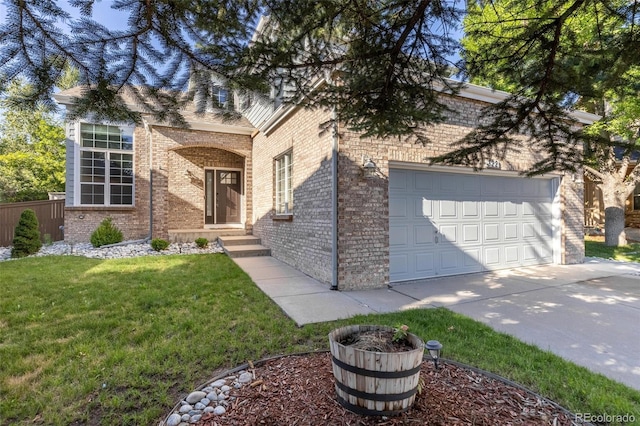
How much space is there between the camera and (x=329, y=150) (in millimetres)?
5395

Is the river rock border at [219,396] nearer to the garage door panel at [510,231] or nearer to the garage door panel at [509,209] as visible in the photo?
the garage door panel at [510,231]

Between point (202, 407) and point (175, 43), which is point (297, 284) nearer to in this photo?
point (202, 407)

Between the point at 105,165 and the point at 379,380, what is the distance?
442 inches

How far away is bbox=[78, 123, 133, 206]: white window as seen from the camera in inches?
385

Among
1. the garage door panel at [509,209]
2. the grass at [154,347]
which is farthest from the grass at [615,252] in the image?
the grass at [154,347]

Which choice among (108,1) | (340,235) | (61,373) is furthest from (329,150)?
(61,373)

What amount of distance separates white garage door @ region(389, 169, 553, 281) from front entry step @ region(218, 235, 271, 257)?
163 inches

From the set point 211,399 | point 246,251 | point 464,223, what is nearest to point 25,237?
point 246,251

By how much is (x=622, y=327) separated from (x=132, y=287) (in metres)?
6.94

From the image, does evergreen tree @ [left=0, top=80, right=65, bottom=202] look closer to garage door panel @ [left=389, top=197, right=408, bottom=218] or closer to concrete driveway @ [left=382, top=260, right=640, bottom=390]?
garage door panel @ [left=389, top=197, right=408, bottom=218]

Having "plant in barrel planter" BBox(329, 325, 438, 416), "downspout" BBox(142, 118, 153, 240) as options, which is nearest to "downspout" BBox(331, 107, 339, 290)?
"plant in barrel planter" BBox(329, 325, 438, 416)

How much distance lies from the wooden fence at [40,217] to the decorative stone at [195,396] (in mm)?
11578

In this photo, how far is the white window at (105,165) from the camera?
9773 mm

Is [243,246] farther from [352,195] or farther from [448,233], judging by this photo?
[448,233]
